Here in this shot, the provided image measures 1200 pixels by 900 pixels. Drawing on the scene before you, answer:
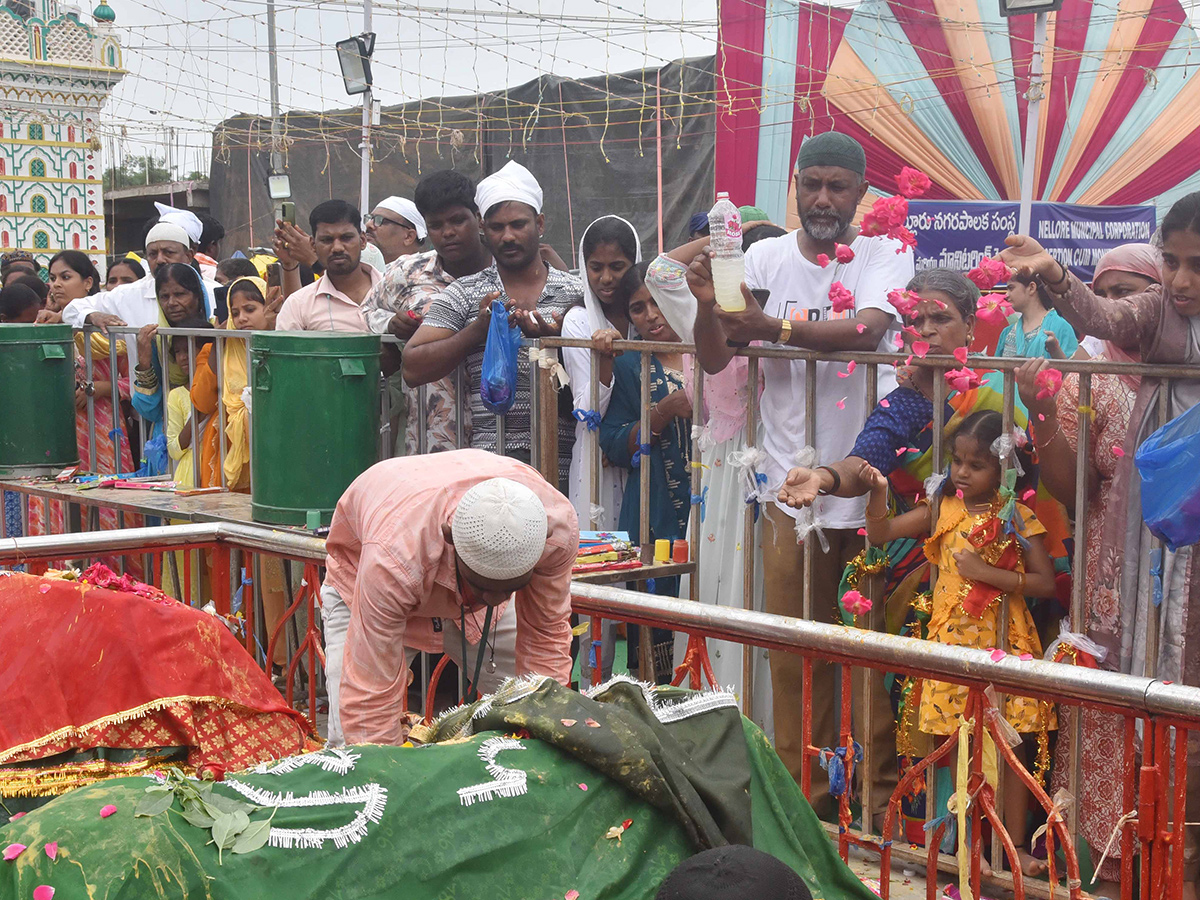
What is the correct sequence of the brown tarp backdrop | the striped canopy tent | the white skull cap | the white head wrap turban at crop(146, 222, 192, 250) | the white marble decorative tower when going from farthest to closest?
the brown tarp backdrop, the white marble decorative tower, the striped canopy tent, the white head wrap turban at crop(146, 222, 192, 250), the white skull cap

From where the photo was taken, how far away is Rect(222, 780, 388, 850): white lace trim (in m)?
2.30

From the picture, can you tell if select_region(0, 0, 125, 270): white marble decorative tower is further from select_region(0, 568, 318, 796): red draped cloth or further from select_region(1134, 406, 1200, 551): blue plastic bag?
select_region(1134, 406, 1200, 551): blue plastic bag

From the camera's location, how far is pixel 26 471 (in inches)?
269

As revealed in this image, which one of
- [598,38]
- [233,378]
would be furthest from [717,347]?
[598,38]

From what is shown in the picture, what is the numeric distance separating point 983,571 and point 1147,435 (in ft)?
2.11

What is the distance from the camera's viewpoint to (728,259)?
177 inches

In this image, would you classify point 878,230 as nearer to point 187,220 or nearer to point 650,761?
point 650,761

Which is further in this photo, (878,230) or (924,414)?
(878,230)

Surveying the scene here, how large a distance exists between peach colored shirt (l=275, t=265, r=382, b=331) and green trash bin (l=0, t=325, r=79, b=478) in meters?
1.36

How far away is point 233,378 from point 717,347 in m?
2.89

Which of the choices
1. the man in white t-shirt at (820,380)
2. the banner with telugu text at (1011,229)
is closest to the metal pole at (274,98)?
the banner with telugu text at (1011,229)

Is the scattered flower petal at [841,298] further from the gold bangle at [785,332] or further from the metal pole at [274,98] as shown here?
the metal pole at [274,98]

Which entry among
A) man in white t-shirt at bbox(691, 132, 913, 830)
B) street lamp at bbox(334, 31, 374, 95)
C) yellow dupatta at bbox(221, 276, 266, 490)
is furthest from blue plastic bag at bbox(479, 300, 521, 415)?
street lamp at bbox(334, 31, 374, 95)

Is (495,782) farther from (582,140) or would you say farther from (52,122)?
(52,122)
